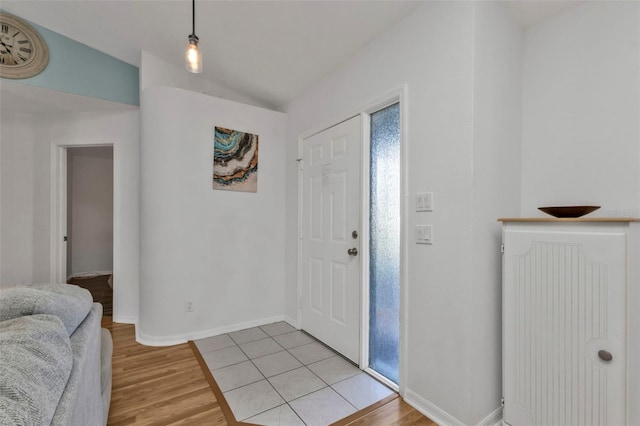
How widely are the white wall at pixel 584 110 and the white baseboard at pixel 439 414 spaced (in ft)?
4.13

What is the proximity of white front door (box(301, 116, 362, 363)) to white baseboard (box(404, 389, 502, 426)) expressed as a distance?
561mm

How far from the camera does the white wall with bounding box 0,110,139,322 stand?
329 cm

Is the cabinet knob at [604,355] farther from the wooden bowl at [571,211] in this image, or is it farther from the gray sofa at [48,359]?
the gray sofa at [48,359]

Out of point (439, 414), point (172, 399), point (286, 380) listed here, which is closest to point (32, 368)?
point (172, 399)

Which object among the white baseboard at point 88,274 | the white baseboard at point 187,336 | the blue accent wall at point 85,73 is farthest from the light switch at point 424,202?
the white baseboard at point 88,274

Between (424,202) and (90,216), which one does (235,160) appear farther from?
(90,216)

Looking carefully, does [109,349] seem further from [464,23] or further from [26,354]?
[464,23]

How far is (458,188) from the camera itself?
5.47ft

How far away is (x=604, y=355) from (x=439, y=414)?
35.6 inches

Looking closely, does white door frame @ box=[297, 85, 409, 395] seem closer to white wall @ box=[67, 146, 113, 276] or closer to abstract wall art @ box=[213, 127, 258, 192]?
abstract wall art @ box=[213, 127, 258, 192]

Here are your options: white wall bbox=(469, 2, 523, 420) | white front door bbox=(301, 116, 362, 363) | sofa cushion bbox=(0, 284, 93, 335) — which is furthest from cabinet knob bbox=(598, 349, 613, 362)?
sofa cushion bbox=(0, 284, 93, 335)

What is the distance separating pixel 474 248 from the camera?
1.61m

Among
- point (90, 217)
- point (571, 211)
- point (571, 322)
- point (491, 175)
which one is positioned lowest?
point (571, 322)

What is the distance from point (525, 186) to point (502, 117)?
19.5 inches
